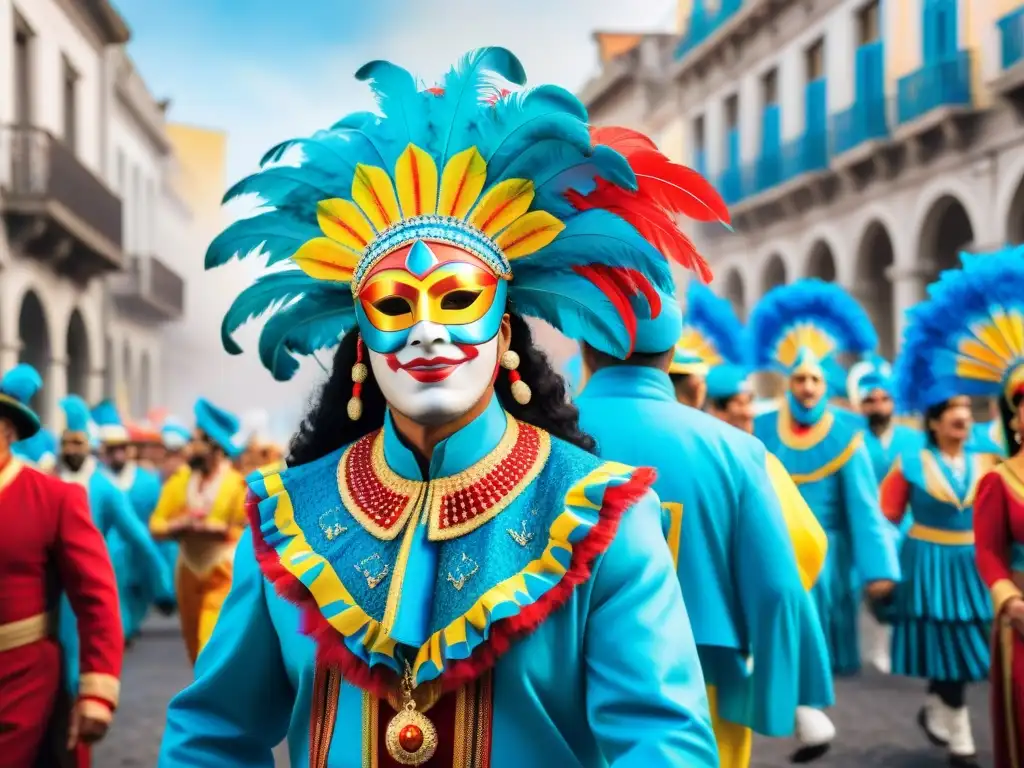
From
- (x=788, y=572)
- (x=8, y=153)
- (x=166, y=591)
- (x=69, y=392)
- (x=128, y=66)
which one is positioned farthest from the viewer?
(x=128, y=66)

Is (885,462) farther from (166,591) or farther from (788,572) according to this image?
(788,572)

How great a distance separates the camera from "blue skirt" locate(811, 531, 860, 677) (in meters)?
8.98

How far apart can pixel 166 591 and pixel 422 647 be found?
753cm

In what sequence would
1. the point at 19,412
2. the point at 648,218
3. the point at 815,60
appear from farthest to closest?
the point at 815,60 < the point at 19,412 < the point at 648,218

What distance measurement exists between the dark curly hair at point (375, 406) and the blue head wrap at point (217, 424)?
21.7ft

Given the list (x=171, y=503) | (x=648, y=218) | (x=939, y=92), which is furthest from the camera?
(x=939, y=92)

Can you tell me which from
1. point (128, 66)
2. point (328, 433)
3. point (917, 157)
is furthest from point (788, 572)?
point (128, 66)

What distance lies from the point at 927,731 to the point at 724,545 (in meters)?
4.08

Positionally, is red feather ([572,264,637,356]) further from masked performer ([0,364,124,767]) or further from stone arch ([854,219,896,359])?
stone arch ([854,219,896,359])

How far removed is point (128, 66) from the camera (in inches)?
1241

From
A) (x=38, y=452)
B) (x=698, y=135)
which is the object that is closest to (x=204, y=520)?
(x=38, y=452)

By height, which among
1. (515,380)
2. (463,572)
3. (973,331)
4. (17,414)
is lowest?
(463,572)

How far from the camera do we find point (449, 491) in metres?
2.66

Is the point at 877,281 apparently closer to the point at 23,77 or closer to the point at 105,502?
the point at 23,77
